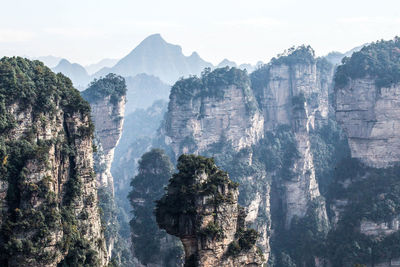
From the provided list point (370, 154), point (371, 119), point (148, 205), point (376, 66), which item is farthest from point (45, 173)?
point (376, 66)

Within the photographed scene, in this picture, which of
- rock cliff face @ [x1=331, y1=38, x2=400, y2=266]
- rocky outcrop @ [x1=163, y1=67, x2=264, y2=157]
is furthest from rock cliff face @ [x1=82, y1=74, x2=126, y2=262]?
rock cliff face @ [x1=331, y1=38, x2=400, y2=266]

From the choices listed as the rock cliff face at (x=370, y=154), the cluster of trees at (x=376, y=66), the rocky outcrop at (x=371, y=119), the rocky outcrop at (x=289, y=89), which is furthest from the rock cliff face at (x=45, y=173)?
the rocky outcrop at (x=289, y=89)

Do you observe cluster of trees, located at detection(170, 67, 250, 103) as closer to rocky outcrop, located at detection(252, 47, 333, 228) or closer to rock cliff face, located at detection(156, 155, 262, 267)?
rocky outcrop, located at detection(252, 47, 333, 228)

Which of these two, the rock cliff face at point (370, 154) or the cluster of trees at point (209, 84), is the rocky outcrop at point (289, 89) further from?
the rock cliff face at point (370, 154)

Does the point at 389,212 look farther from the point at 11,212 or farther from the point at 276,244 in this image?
the point at 11,212

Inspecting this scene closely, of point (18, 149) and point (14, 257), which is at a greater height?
point (18, 149)

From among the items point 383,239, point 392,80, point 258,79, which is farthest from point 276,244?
point 258,79
